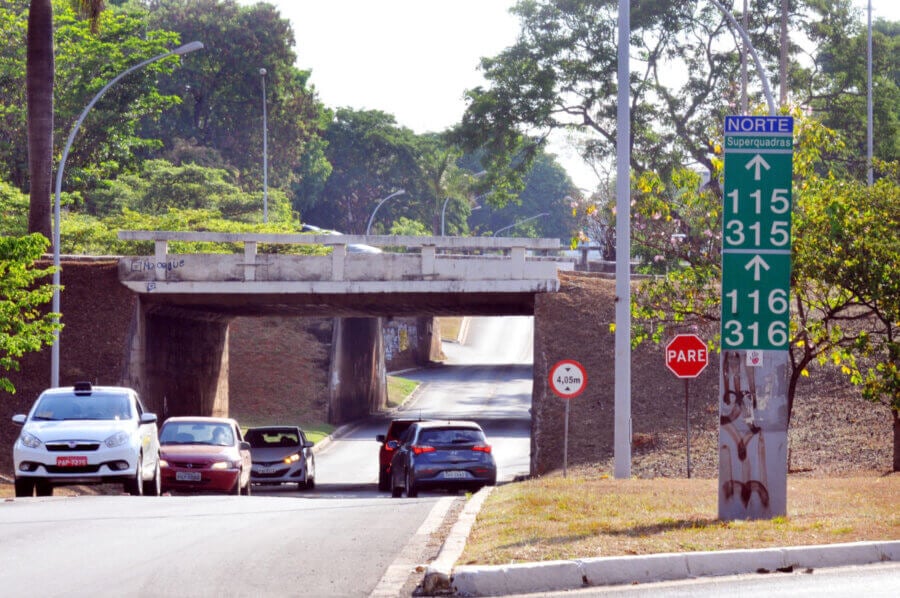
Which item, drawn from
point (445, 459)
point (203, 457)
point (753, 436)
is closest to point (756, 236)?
point (753, 436)

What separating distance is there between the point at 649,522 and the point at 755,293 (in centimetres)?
273

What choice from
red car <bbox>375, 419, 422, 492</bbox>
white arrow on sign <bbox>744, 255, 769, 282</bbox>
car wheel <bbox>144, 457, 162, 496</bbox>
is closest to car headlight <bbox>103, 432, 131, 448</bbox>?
car wheel <bbox>144, 457, 162, 496</bbox>

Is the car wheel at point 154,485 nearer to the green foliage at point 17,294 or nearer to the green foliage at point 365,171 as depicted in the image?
the green foliage at point 17,294

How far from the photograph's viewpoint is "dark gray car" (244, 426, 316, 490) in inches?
1157

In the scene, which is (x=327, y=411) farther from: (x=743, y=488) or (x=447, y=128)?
(x=743, y=488)

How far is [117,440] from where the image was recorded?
19.7 metres

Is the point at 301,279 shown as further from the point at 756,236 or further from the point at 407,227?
the point at 407,227

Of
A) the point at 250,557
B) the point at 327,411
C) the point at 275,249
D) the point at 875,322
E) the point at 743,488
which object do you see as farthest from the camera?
the point at 327,411

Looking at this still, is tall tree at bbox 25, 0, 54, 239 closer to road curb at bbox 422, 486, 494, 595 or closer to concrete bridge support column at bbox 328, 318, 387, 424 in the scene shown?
road curb at bbox 422, 486, 494, 595

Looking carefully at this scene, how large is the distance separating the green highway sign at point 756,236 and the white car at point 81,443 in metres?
10.3

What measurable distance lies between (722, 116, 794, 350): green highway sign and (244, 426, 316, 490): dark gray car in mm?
17092

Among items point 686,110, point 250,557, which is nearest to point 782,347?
point 250,557

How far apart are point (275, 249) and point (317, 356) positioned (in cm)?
563

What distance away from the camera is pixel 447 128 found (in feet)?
174
